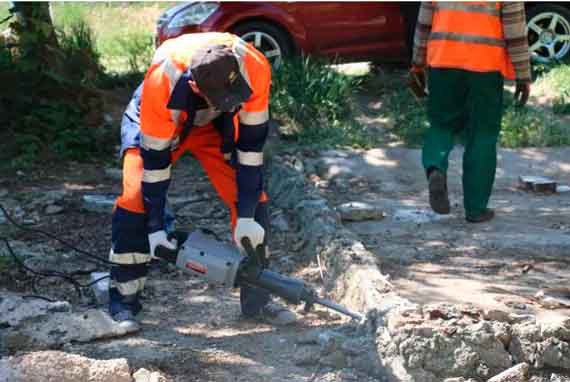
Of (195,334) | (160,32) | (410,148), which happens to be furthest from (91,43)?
(195,334)

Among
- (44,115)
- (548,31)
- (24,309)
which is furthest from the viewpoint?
(548,31)

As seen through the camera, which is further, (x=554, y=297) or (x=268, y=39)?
(x=268, y=39)

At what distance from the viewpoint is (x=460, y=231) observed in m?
6.36

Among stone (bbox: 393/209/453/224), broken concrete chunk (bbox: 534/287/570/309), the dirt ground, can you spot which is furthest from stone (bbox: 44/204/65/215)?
broken concrete chunk (bbox: 534/287/570/309)

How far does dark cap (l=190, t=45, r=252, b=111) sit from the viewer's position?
13.9ft

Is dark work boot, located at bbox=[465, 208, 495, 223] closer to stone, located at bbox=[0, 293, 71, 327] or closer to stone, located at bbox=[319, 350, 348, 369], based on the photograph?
stone, located at bbox=[319, 350, 348, 369]

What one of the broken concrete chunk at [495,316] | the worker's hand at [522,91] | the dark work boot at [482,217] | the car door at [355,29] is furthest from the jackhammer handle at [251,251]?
the car door at [355,29]

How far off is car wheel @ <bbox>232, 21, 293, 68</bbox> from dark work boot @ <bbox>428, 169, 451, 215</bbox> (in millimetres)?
3835

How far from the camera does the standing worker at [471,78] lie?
20.5ft

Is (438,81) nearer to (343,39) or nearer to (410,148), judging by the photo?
(410,148)

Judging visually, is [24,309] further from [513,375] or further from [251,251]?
[513,375]

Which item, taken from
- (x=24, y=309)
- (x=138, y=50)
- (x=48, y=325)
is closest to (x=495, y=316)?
(x=48, y=325)

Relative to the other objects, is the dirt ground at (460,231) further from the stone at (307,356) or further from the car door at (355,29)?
the car door at (355,29)

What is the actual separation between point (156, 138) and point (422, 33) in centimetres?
266
